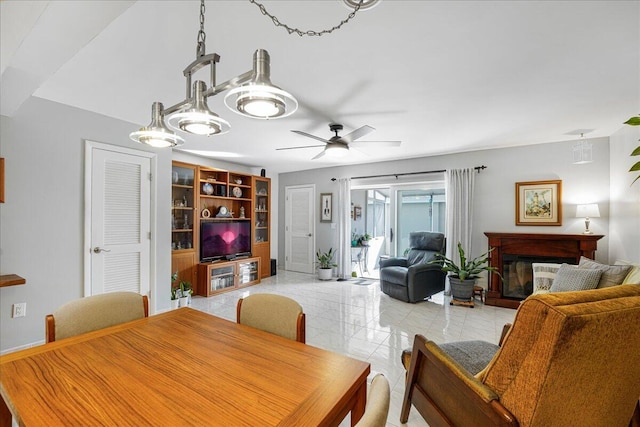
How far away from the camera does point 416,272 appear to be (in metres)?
4.10

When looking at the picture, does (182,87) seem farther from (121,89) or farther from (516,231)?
(516,231)

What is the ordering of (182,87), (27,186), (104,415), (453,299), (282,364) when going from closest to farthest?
(104,415) → (282,364) → (182,87) → (27,186) → (453,299)

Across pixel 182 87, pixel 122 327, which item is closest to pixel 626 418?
pixel 122 327

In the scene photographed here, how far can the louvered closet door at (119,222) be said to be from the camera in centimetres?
299

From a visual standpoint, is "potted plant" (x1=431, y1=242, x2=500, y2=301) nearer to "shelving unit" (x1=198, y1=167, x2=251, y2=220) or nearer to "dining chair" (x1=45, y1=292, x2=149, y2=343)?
"shelving unit" (x1=198, y1=167, x2=251, y2=220)

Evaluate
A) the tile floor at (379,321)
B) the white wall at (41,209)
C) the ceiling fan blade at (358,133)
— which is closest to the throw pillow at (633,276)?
the tile floor at (379,321)

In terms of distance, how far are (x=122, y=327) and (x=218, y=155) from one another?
406 centimetres

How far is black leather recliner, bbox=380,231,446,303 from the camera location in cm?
413

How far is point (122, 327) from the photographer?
4.89 ft

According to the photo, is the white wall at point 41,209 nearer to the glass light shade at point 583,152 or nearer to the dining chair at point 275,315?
the dining chair at point 275,315

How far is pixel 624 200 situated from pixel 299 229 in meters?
5.30

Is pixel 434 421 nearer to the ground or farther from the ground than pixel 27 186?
nearer to the ground

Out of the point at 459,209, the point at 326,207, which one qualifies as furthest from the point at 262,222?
the point at 459,209

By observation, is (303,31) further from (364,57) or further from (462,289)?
(462,289)
